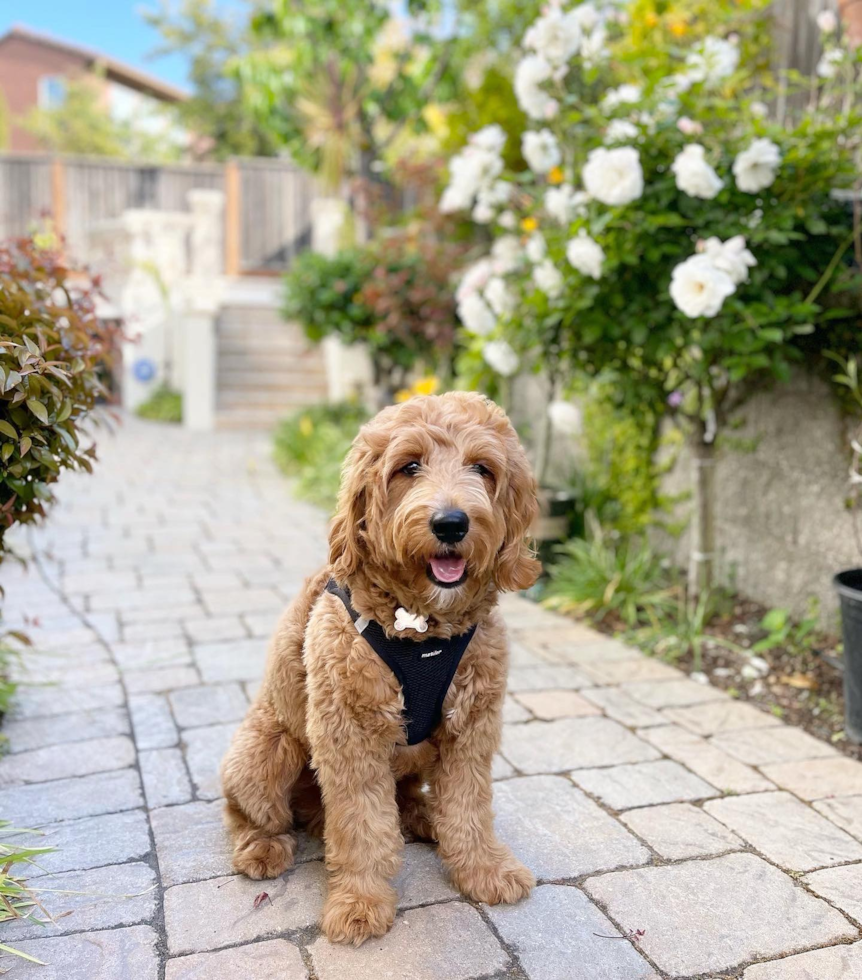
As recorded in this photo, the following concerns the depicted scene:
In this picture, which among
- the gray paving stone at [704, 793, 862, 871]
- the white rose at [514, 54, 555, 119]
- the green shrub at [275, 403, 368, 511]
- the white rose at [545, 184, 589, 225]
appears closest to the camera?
the gray paving stone at [704, 793, 862, 871]

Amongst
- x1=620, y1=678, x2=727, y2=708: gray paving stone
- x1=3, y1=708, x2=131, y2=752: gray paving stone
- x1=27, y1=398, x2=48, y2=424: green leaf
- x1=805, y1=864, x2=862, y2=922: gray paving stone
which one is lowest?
x1=620, y1=678, x2=727, y2=708: gray paving stone

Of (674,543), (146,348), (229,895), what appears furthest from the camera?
(146,348)

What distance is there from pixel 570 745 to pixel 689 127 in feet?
8.54

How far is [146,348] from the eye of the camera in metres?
12.7

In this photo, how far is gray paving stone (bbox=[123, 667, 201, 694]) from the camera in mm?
3725

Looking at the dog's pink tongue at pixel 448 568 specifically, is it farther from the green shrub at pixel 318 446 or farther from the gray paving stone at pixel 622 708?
the green shrub at pixel 318 446

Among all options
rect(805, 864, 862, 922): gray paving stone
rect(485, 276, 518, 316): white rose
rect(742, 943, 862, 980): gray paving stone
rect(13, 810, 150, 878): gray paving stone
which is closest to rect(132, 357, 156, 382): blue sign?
rect(485, 276, 518, 316): white rose

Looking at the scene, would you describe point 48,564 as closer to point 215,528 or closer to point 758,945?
point 215,528

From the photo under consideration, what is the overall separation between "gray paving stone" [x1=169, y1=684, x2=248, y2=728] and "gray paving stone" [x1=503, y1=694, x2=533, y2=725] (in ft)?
3.35

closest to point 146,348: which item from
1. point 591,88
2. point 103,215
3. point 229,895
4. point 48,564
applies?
point 103,215

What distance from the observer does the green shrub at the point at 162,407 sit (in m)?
11.9

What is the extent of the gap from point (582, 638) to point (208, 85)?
1954 cm

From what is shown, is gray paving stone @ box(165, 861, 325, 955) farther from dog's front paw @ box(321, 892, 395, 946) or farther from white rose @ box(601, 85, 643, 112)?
white rose @ box(601, 85, 643, 112)

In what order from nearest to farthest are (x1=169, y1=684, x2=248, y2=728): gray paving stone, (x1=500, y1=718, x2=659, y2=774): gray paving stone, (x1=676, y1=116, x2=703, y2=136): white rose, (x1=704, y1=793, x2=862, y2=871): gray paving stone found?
(x1=704, y1=793, x2=862, y2=871): gray paving stone, (x1=500, y1=718, x2=659, y2=774): gray paving stone, (x1=169, y1=684, x2=248, y2=728): gray paving stone, (x1=676, y1=116, x2=703, y2=136): white rose
